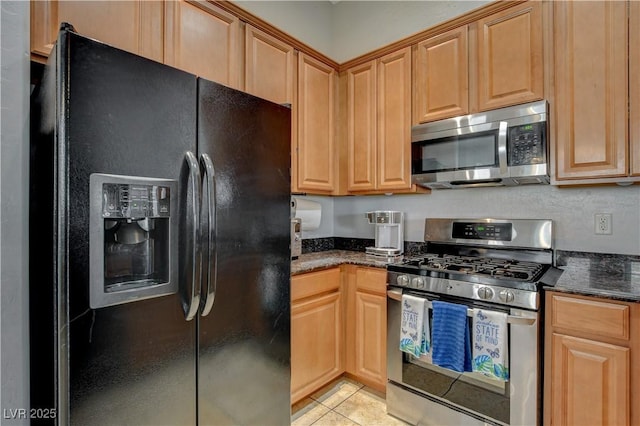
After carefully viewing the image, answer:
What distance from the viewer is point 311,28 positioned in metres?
2.83

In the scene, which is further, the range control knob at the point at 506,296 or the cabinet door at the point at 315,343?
the cabinet door at the point at 315,343

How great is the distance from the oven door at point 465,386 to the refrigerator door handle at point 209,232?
1.16m

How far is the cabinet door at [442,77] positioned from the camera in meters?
2.11

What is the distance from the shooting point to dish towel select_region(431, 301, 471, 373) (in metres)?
1.64

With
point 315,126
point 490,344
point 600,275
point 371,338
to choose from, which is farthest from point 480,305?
point 315,126

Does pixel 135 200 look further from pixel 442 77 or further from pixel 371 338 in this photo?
pixel 442 77

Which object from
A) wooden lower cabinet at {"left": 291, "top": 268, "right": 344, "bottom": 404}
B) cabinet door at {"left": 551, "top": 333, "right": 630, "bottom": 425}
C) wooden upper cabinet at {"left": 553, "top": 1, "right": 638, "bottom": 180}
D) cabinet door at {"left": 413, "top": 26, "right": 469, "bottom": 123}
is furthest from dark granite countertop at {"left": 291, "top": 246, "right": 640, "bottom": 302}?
cabinet door at {"left": 413, "top": 26, "right": 469, "bottom": 123}

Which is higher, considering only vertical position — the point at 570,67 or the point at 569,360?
the point at 570,67

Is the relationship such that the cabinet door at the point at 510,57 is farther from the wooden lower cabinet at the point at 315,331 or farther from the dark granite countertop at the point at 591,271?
the wooden lower cabinet at the point at 315,331

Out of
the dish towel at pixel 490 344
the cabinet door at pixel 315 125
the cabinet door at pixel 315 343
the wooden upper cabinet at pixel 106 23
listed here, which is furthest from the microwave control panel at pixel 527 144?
the wooden upper cabinet at pixel 106 23

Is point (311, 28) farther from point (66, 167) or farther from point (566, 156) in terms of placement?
point (66, 167)

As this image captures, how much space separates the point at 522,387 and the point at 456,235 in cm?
103

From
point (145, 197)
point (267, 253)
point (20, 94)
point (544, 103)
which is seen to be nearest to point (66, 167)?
point (145, 197)

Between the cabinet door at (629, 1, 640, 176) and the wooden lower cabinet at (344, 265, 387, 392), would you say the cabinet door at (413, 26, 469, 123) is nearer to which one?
the cabinet door at (629, 1, 640, 176)
